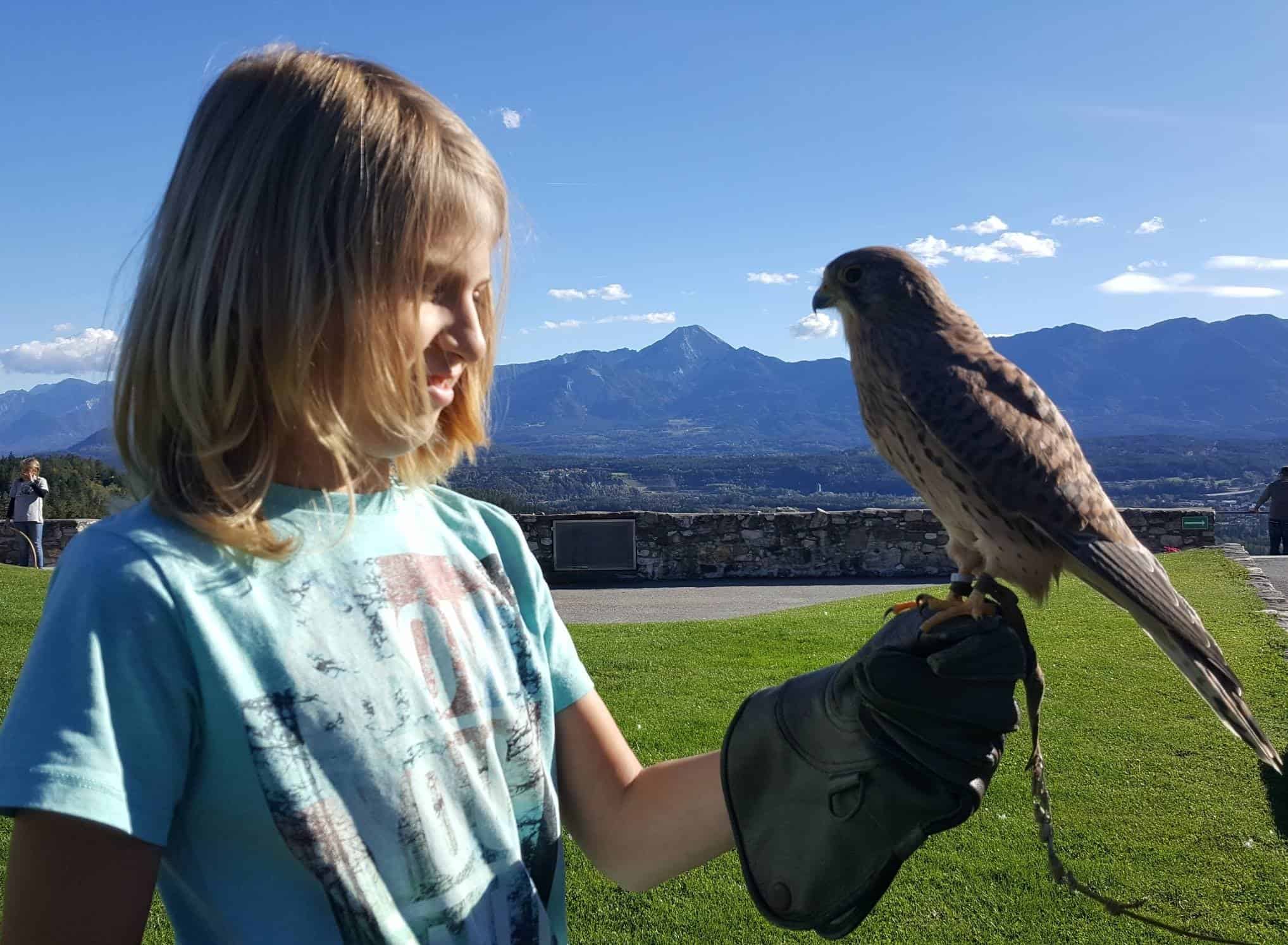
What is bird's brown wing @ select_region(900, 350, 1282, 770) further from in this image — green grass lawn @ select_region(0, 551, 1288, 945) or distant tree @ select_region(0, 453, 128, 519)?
distant tree @ select_region(0, 453, 128, 519)

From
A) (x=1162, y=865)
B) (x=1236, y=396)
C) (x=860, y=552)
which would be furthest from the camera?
(x=1236, y=396)

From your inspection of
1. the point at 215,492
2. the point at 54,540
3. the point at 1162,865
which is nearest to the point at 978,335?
the point at 215,492

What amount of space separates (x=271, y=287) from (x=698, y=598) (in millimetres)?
12959

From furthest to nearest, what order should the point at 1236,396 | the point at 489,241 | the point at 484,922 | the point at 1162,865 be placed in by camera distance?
the point at 1236,396 → the point at 1162,865 → the point at 489,241 → the point at 484,922

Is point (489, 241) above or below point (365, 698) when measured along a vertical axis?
above

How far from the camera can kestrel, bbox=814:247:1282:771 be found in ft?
6.41

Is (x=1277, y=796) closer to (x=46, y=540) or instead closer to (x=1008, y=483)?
(x=1008, y=483)

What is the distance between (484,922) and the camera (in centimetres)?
130

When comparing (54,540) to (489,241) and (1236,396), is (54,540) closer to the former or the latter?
(489,241)

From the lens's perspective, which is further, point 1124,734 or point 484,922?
point 1124,734

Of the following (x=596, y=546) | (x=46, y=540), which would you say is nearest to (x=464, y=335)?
(x=596, y=546)

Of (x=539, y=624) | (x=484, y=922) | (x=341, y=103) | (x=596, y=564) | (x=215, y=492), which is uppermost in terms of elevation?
(x=341, y=103)

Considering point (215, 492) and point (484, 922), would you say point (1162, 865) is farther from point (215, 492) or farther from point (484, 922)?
point (215, 492)

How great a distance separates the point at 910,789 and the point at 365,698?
0.90 meters
